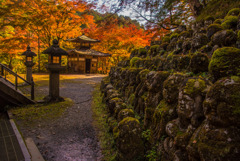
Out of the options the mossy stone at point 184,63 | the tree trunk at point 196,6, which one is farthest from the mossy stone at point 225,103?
the tree trunk at point 196,6

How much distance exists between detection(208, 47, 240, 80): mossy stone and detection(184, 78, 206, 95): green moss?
10.2 inches

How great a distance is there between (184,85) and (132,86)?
359 centimetres

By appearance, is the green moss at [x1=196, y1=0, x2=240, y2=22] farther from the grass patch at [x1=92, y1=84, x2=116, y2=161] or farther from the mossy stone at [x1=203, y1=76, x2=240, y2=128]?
the grass patch at [x1=92, y1=84, x2=116, y2=161]

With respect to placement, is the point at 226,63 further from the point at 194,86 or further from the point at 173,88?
the point at 173,88

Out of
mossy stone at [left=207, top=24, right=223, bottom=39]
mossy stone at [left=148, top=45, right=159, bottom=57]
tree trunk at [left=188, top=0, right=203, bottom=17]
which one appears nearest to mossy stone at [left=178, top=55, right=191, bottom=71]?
mossy stone at [left=207, top=24, right=223, bottom=39]

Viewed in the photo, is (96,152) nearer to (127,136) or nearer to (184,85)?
(127,136)

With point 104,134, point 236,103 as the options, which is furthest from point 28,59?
point 236,103

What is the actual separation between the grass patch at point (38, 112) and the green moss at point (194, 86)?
19.9 feet

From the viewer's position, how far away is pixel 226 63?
2254 millimetres

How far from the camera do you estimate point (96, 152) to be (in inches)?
169

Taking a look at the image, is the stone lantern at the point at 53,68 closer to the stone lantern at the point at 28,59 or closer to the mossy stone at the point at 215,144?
the stone lantern at the point at 28,59

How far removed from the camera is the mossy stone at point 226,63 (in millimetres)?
2166

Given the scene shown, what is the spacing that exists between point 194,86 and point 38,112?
23.5 ft

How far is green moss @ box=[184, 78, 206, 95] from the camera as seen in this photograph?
8.02 feet
